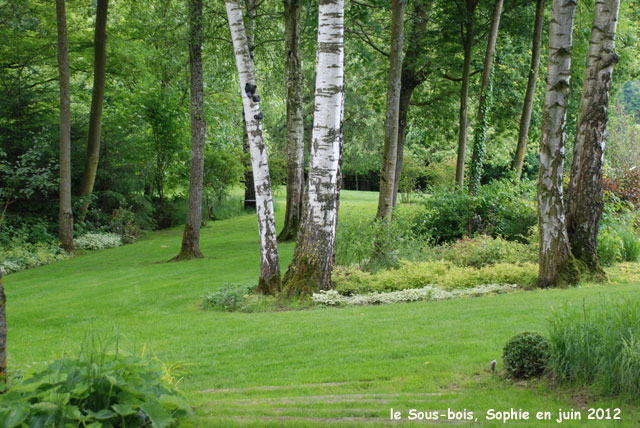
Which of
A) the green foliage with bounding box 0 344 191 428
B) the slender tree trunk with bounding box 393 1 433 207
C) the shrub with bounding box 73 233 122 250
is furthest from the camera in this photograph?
the slender tree trunk with bounding box 393 1 433 207

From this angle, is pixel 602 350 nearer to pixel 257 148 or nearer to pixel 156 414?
pixel 156 414

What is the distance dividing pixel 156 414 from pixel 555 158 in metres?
7.77

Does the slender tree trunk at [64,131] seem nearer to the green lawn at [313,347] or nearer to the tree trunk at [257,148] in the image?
the green lawn at [313,347]

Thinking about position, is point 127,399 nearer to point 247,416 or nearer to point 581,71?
point 247,416

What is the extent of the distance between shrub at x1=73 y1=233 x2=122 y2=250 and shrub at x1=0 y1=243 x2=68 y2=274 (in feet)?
4.48

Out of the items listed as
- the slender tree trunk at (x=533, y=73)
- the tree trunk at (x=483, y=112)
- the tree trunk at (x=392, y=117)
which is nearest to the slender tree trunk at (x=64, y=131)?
the tree trunk at (x=392, y=117)

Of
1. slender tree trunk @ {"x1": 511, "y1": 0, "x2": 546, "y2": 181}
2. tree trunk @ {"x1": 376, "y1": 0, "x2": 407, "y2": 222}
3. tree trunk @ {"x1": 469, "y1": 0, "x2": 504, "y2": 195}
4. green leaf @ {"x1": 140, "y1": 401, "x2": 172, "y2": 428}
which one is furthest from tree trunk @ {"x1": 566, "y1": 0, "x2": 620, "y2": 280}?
green leaf @ {"x1": 140, "y1": 401, "x2": 172, "y2": 428}

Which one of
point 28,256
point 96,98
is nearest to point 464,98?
point 96,98

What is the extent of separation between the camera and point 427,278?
9.94m

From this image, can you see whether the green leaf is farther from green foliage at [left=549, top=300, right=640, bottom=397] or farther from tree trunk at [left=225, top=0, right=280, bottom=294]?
tree trunk at [left=225, top=0, right=280, bottom=294]

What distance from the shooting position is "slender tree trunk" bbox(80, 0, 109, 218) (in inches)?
744

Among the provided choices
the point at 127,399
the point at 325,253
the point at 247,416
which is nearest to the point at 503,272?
the point at 325,253

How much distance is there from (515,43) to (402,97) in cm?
510

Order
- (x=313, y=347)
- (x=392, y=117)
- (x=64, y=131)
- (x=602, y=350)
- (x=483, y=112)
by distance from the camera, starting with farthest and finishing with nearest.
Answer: (x=483, y=112) < (x=64, y=131) < (x=392, y=117) < (x=313, y=347) < (x=602, y=350)
